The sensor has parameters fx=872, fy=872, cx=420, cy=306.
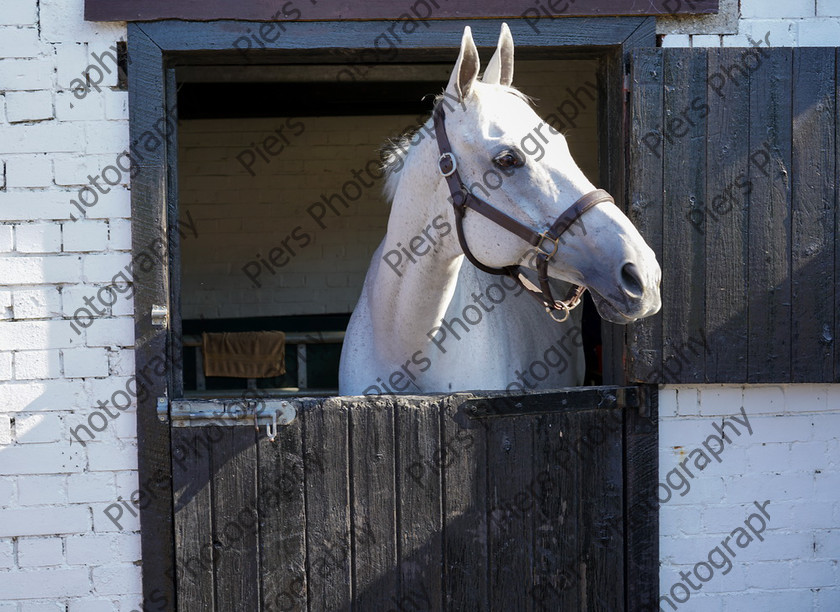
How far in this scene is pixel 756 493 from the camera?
9.75ft

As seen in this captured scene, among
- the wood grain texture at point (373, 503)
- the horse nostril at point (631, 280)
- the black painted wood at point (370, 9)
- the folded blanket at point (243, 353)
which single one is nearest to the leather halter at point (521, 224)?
the horse nostril at point (631, 280)

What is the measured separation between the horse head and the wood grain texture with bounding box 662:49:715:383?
0.48 m

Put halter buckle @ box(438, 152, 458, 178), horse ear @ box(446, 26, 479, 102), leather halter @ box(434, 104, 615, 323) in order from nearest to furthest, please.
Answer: leather halter @ box(434, 104, 615, 323) → horse ear @ box(446, 26, 479, 102) → halter buckle @ box(438, 152, 458, 178)

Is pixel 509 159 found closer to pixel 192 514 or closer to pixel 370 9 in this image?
pixel 370 9

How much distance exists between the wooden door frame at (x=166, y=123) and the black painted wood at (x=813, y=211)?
20.6 inches

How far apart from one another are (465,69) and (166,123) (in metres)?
1.01

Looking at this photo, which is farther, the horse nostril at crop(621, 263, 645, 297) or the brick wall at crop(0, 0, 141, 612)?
the brick wall at crop(0, 0, 141, 612)

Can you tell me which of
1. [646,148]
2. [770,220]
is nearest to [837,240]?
[770,220]

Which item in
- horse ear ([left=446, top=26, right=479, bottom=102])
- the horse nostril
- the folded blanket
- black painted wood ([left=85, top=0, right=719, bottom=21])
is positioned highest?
black painted wood ([left=85, top=0, right=719, bottom=21])

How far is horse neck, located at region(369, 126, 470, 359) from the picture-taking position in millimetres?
2727

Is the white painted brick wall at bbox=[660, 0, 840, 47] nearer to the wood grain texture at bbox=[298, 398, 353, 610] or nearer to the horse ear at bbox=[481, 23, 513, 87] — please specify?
the horse ear at bbox=[481, 23, 513, 87]

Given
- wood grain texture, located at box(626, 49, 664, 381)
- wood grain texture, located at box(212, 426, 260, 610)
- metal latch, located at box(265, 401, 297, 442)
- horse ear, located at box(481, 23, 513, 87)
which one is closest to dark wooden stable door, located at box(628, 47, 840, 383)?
wood grain texture, located at box(626, 49, 664, 381)

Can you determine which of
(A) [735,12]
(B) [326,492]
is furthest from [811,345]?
(B) [326,492]

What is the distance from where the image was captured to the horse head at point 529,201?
228cm
